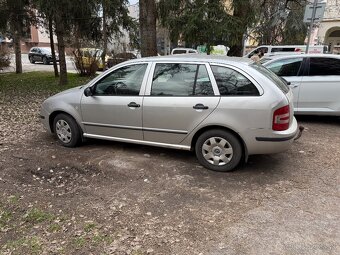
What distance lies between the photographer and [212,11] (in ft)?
30.9

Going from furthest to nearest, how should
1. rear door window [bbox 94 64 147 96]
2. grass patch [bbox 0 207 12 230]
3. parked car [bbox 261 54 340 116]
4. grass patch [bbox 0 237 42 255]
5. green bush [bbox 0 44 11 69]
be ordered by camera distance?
green bush [bbox 0 44 11 69] → parked car [bbox 261 54 340 116] → rear door window [bbox 94 64 147 96] → grass patch [bbox 0 207 12 230] → grass patch [bbox 0 237 42 255]

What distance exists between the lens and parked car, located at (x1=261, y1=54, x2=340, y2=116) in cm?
679

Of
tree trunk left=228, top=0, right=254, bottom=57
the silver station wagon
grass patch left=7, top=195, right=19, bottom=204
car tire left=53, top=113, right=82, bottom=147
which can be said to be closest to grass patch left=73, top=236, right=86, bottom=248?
grass patch left=7, top=195, right=19, bottom=204

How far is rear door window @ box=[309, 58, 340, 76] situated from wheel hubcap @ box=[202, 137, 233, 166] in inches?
146

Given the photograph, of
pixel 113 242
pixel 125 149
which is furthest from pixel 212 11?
pixel 113 242

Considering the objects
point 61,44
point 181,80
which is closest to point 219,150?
point 181,80

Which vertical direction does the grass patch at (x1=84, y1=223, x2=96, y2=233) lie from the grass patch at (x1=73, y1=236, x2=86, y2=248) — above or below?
above

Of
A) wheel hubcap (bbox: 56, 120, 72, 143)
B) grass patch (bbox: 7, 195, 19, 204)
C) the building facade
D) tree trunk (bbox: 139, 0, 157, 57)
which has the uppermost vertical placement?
the building facade

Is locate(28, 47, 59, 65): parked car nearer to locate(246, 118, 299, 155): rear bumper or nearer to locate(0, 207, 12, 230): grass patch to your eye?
locate(0, 207, 12, 230): grass patch

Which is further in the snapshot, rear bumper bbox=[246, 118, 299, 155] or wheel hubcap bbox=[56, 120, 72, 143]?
wheel hubcap bbox=[56, 120, 72, 143]

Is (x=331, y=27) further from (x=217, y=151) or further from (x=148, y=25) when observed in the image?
(x=217, y=151)

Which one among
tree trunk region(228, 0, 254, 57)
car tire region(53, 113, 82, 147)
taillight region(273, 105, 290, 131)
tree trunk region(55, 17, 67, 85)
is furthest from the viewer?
tree trunk region(55, 17, 67, 85)

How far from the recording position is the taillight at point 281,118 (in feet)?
13.5

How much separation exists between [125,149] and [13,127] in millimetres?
2895
